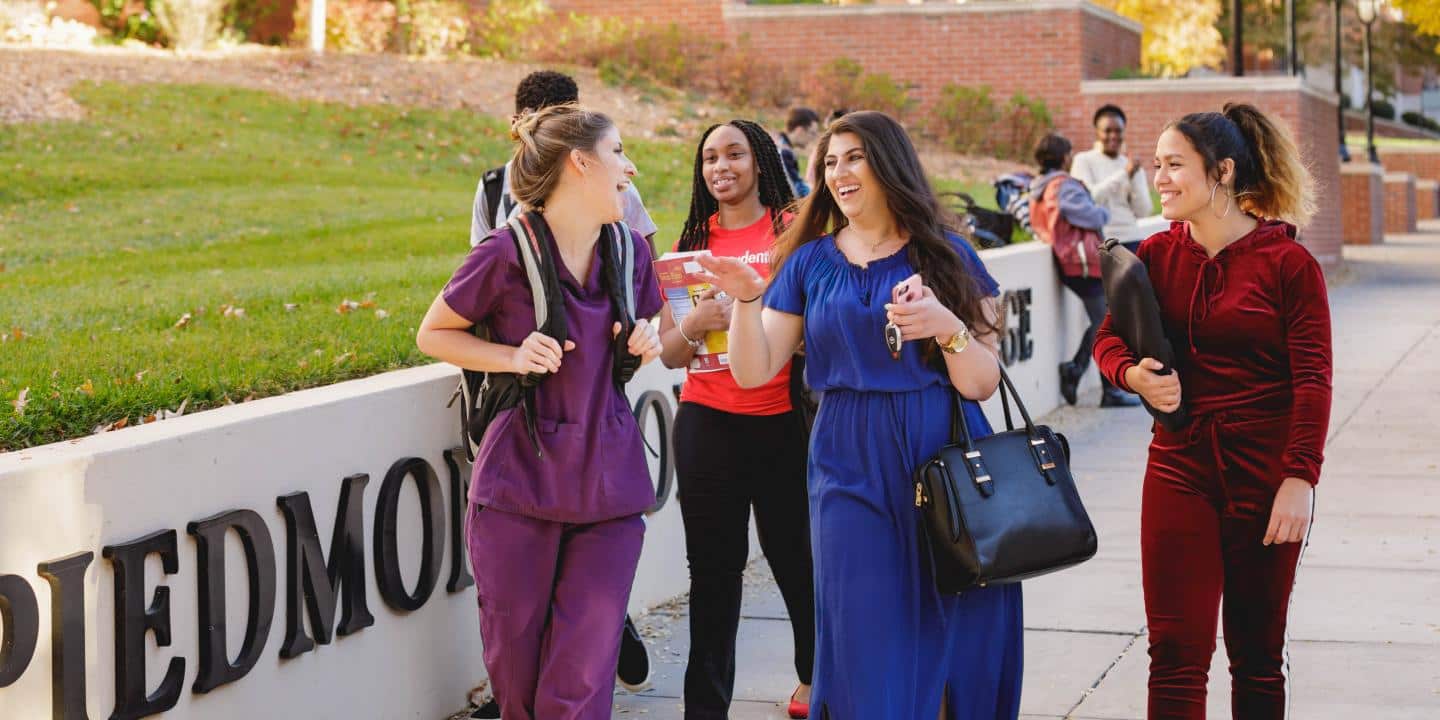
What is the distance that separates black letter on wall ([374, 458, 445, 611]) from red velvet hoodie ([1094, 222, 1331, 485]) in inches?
87.6

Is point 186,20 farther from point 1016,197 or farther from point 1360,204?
point 1360,204

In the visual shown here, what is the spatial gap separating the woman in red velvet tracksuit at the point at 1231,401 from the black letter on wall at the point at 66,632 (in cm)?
255

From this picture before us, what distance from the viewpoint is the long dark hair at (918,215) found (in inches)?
166

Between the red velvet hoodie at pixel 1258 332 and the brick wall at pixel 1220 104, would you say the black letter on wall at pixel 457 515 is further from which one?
the brick wall at pixel 1220 104

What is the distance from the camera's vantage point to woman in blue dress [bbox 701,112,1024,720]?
405cm

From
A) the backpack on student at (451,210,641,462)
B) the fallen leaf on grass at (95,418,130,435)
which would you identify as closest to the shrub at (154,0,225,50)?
the fallen leaf on grass at (95,418,130,435)

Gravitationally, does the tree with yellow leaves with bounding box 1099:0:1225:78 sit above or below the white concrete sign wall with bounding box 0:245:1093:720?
above

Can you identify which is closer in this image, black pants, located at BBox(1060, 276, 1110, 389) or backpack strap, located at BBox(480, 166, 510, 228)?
backpack strap, located at BBox(480, 166, 510, 228)

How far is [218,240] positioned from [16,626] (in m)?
9.25

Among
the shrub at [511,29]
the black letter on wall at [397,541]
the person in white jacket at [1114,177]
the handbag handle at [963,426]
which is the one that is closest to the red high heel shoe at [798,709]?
the black letter on wall at [397,541]

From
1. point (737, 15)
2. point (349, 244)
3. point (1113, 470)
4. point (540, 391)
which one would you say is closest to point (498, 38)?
point (737, 15)

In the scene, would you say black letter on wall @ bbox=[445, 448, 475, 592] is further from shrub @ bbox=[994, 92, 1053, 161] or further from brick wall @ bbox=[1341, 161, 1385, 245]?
brick wall @ bbox=[1341, 161, 1385, 245]

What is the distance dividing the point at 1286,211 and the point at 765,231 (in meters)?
1.69

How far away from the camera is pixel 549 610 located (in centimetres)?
432
